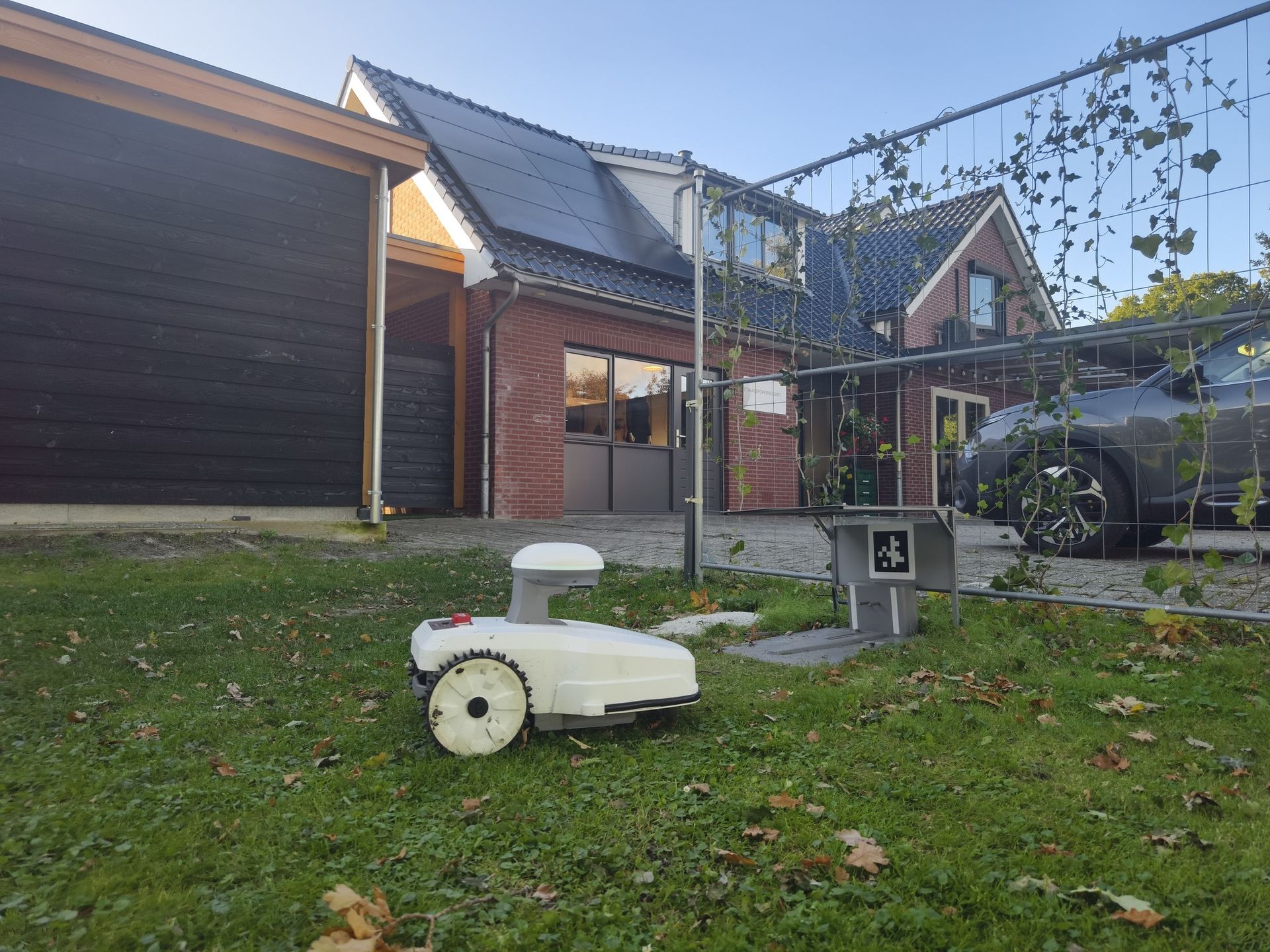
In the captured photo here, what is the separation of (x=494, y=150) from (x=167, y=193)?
6.55 metres

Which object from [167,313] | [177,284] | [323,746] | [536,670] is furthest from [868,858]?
[177,284]

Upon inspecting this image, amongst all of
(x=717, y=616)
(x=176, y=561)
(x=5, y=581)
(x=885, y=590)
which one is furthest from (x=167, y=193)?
(x=885, y=590)

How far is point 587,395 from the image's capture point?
12.4 m

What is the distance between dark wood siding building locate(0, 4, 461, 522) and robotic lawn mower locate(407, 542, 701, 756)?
5.26 meters

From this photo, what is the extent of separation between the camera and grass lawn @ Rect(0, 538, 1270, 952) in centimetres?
169

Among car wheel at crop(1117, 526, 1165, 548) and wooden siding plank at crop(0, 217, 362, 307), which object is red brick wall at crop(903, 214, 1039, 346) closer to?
car wheel at crop(1117, 526, 1165, 548)

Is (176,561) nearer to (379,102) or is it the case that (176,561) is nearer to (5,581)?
(5,581)

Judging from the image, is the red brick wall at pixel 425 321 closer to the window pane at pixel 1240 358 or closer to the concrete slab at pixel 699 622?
the concrete slab at pixel 699 622

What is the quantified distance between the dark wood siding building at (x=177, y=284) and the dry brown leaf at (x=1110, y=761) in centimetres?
678

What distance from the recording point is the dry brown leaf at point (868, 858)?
6.17 ft

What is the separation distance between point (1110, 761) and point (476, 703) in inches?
70.4

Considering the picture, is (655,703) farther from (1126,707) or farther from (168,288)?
(168,288)

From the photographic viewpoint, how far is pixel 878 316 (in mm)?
13656

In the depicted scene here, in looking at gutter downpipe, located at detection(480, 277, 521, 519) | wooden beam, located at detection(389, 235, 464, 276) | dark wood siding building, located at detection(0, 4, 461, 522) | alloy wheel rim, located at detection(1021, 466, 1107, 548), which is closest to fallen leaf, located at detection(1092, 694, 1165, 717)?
alloy wheel rim, located at detection(1021, 466, 1107, 548)
